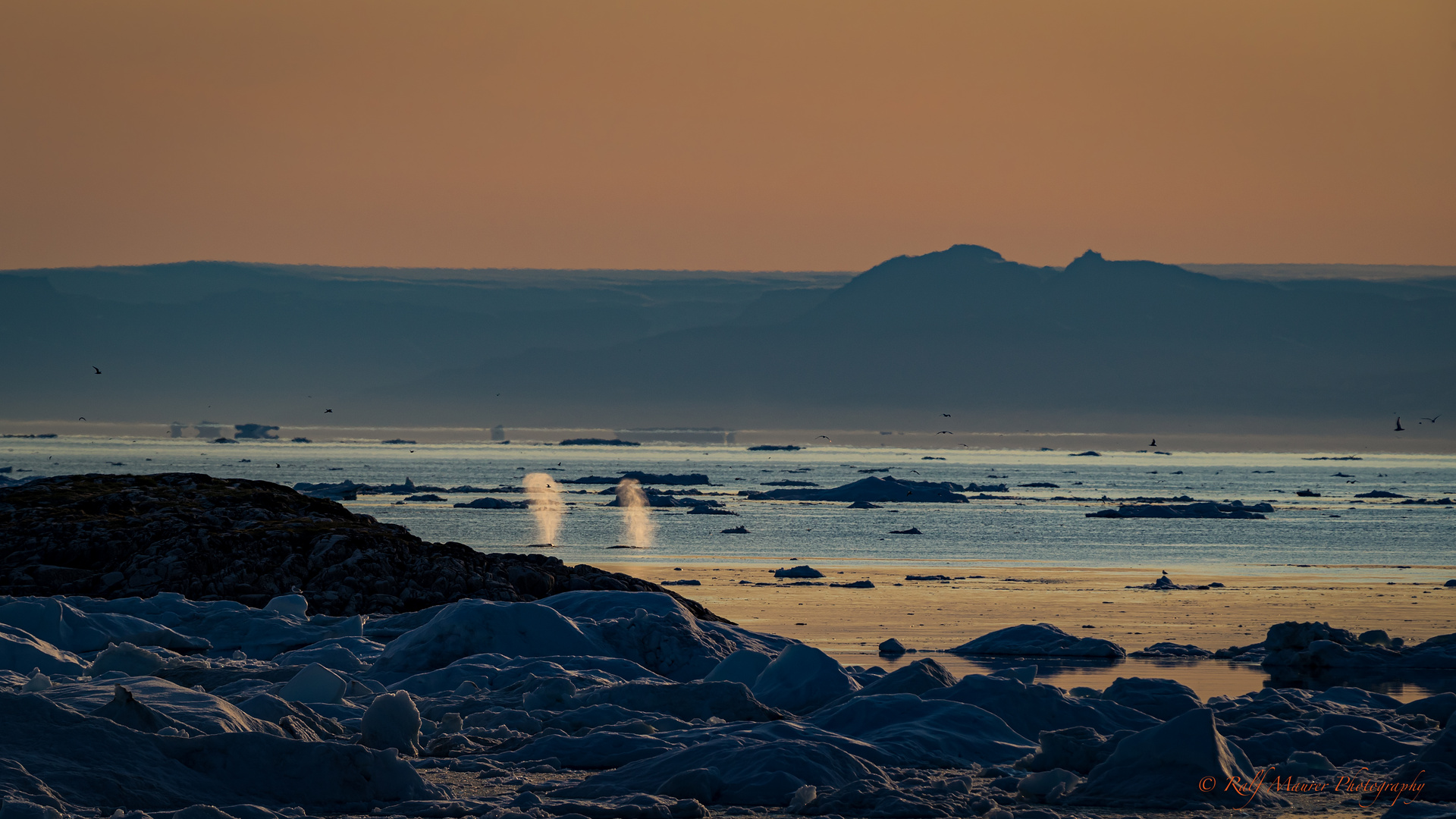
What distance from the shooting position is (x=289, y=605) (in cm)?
2191

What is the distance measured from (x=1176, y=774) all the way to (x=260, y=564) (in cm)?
1912

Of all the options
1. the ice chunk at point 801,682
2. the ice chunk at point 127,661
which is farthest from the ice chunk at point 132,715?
the ice chunk at point 801,682

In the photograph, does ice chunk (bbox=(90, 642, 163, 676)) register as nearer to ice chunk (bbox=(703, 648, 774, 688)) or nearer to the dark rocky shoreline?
ice chunk (bbox=(703, 648, 774, 688))

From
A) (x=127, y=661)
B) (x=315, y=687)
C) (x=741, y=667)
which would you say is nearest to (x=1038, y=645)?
(x=741, y=667)

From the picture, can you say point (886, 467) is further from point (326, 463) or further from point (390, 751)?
point (390, 751)

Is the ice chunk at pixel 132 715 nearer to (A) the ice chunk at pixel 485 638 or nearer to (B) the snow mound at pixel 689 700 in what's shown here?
(B) the snow mound at pixel 689 700

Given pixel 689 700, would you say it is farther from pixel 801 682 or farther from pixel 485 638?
pixel 485 638

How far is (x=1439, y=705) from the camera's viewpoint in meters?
15.5

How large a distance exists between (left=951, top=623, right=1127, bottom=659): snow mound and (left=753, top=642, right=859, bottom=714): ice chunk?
5.35 meters

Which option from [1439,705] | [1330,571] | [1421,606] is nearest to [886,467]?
[1330,571]

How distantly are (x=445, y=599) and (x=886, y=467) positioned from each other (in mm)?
123276

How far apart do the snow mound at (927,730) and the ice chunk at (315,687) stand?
5.25 metres

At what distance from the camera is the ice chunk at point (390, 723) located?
1298cm

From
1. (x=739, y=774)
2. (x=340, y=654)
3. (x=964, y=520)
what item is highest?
(x=739, y=774)
